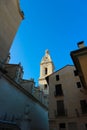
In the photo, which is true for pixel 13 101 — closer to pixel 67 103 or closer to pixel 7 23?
pixel 67 103

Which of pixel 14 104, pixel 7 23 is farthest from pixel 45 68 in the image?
pixel 7 23

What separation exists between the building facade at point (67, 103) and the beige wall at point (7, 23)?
10.4 meters

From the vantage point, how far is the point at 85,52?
8406 mm

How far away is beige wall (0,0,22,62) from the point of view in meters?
11.8

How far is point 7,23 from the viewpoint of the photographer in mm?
12961

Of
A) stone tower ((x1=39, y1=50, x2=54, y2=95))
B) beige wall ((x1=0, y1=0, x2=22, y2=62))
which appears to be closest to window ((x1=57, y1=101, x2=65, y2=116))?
beige wall ((x1=0, y1=0, x2=22, y2=62))

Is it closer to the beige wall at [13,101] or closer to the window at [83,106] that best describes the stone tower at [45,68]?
the beige wall at [13,101]

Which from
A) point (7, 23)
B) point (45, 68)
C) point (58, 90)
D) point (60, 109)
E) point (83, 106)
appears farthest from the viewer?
point (45, 68)

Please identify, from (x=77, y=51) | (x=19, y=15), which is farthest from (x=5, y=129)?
(x=19, y=15)

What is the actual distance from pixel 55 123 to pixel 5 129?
8.94 m

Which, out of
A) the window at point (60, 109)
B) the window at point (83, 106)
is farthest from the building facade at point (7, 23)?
the window at point (83, 106)

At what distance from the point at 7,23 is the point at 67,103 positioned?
41.6ft

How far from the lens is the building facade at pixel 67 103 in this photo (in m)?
16.0

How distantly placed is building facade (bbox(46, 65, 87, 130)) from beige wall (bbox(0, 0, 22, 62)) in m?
10.4
